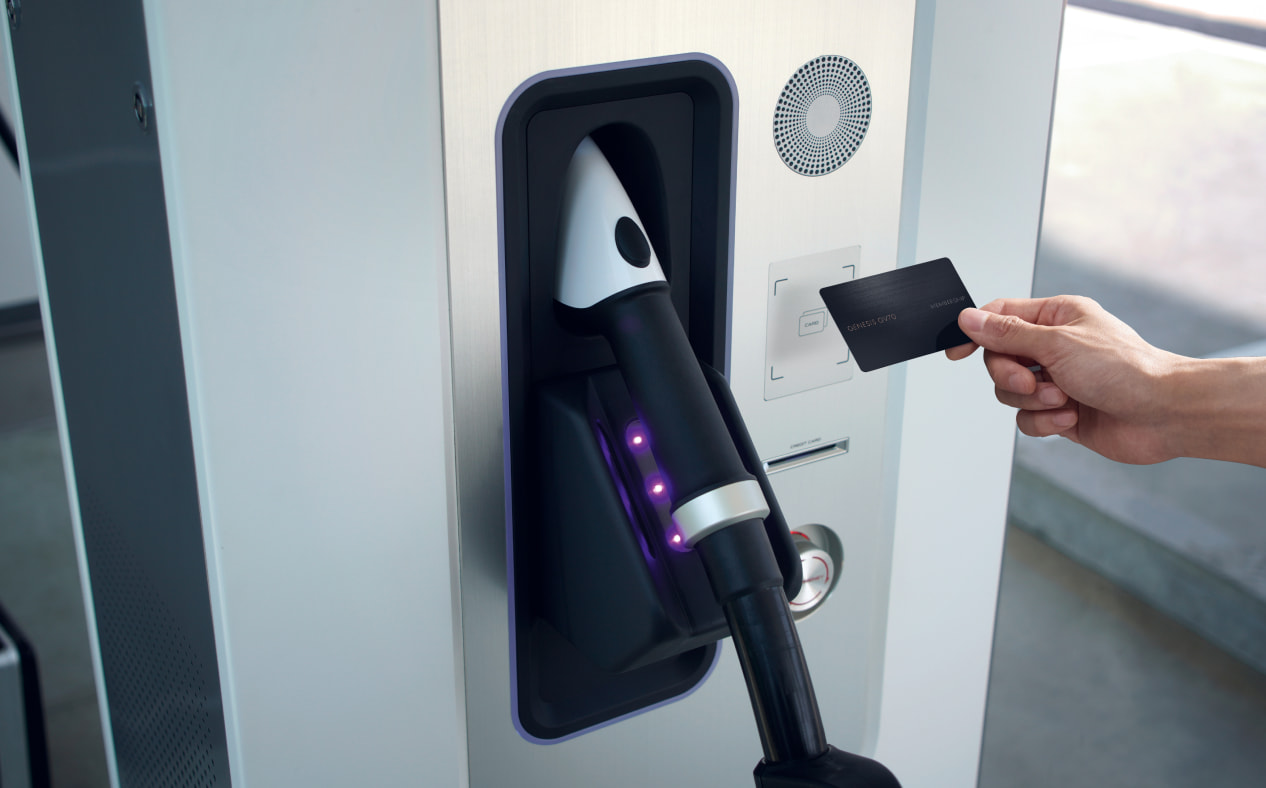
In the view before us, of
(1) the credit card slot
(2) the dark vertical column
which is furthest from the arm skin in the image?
(2) the dark vertical column

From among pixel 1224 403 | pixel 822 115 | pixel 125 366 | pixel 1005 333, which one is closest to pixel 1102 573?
pixel 1224 403

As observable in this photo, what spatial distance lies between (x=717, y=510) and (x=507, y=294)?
0.20m

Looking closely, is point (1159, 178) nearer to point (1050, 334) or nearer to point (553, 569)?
point (1050, 334)

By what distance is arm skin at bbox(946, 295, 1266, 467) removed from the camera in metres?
0.97

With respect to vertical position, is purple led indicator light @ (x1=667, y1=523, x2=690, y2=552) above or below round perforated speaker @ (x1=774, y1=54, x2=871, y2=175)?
below

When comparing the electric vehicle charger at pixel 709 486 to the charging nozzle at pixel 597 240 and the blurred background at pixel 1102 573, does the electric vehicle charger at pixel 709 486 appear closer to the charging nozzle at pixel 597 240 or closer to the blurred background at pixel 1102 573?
the charging nozzle at pixel 597 240

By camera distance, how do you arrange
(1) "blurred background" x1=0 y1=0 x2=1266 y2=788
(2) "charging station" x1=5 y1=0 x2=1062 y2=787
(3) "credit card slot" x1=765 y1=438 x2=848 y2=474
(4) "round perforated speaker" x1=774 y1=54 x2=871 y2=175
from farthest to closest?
(1) "blurred background" x1=0 y1=0 x2=1266 y2=788 → (3) "credit card slot" x1=765 y1=438 x2=848 y2=474 → (4) "round perforated speaker" x1=774 y1=54 x2=871 y2=175 → (2) "charging station" x1=5 y1=0 x2=1062 y2=787

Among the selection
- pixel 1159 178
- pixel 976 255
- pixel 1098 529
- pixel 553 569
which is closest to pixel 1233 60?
pixel 1159 178

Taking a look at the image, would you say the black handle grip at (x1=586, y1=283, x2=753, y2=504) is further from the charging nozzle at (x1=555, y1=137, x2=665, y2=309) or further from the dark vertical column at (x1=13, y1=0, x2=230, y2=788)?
the dark vertical column at (x1=13, y1=0, x2=230, y2=788)

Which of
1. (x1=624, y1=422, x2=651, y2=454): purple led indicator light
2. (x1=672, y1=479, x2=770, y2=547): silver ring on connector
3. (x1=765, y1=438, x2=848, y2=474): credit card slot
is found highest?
(x1=624, y1=422, x2=651, y2=454): purple led indicator light

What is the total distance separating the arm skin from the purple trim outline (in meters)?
0.26

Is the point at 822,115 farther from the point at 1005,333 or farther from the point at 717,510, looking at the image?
the point at 717,510

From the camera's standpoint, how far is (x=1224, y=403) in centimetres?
100

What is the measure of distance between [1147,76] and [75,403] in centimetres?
626
